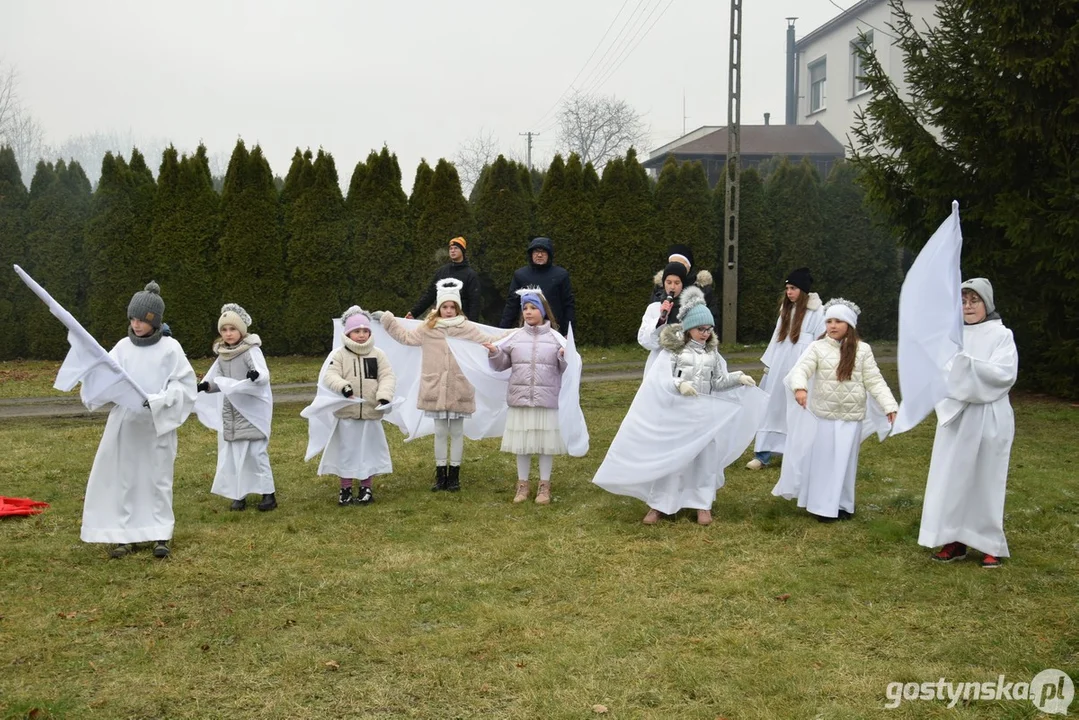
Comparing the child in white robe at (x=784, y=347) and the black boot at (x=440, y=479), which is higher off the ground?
the child in white robe at (x=784, y=347)

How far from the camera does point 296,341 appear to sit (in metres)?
21.0

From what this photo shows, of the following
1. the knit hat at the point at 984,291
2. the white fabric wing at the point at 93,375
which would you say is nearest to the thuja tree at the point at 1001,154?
the knit hat at the point at 984,291

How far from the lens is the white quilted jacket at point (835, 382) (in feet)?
26.1

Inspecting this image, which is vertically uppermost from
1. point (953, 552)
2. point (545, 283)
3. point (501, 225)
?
point (501, 225)

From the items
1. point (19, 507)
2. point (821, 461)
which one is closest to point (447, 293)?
point (821, 461)

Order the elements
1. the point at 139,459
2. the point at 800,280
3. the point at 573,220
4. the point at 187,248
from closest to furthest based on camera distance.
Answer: the point at 139,459 → the point at 800,280 → the point at 187,248 → the point at 573,220

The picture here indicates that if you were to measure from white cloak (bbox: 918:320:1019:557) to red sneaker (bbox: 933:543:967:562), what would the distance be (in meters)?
0.18

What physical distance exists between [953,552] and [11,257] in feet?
64.6

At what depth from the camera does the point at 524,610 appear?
230 inches

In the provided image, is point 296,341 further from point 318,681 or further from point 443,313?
point 318,681

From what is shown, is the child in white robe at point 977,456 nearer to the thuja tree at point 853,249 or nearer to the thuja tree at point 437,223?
the thuja tree at point 437,223

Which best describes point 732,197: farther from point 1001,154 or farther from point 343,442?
point 343,442

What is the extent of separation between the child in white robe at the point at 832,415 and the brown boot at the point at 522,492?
2.14 metres

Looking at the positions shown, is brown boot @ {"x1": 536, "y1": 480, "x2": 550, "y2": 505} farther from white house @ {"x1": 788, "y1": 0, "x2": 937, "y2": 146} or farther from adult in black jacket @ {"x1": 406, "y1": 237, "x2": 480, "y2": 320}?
white house @ {"x1": 788, "y1": 0, "x2": 937, "y2": 146}
